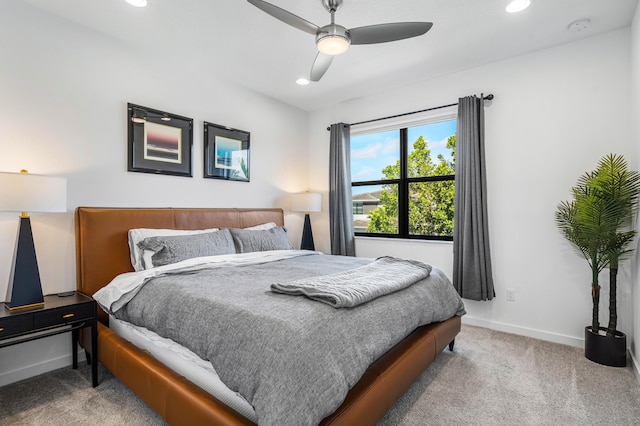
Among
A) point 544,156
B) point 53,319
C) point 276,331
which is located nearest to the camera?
point 276,331

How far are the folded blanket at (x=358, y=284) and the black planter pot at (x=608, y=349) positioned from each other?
1.42 m

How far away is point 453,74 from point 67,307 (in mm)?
3996

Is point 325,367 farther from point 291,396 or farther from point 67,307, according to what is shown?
point 67,307

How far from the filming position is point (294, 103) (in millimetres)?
4543

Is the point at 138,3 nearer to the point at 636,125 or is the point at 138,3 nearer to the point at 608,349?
the point at 636,125

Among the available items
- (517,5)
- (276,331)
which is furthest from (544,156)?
(276,331)

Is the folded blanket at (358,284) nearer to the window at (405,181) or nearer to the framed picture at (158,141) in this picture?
the window at (405,181)

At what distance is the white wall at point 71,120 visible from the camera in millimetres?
2334

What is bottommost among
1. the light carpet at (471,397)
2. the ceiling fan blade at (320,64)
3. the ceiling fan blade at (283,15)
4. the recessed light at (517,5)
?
the light carpet at (471,397)

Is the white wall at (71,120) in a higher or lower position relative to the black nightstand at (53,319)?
higher

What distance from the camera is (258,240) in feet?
10.9

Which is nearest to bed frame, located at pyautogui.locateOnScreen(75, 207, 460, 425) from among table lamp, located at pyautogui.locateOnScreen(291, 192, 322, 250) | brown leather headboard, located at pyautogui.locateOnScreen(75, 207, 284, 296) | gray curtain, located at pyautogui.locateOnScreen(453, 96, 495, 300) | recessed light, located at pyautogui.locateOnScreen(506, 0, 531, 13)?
brown leather headboard, located at pyautogui.locateOnScreen(75, 207, 284, 296)

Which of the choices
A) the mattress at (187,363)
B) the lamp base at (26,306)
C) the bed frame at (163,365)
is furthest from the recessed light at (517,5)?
the lamp base at (26,306)

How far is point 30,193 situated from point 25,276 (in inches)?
21.5
